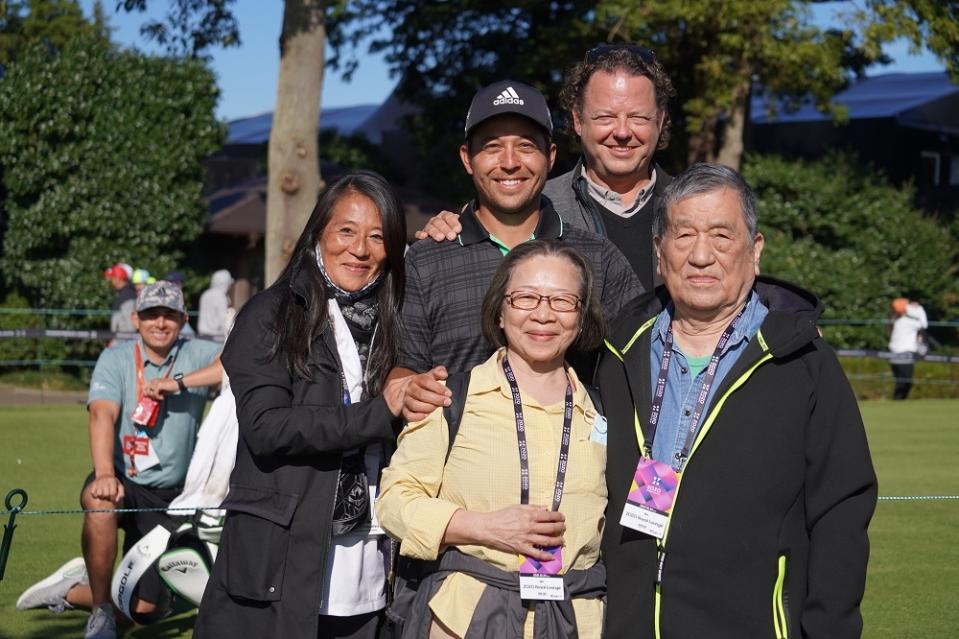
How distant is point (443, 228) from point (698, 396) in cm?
107

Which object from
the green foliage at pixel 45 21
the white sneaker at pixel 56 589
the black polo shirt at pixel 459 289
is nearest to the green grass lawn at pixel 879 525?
the white sneaker at pixel 56 589

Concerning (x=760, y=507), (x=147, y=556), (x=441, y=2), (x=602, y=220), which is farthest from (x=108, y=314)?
(x=760, y=507)

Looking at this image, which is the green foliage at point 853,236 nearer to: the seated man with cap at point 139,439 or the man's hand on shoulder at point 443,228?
the seated man with cap at point 139,439

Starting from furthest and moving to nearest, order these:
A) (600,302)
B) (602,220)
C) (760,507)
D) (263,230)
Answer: (263,230), (602,220), (600,302), (760,507)

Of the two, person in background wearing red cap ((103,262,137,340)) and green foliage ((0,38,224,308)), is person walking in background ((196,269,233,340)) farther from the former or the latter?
green foliage ((0,38,224,308))

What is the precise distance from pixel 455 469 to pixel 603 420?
1.45 ft

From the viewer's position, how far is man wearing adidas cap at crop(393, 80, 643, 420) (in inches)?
150

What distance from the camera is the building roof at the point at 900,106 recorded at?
2919 cm

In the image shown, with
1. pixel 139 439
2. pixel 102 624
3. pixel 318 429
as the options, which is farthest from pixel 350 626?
pixel 139 439

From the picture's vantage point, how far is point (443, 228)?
156 inches

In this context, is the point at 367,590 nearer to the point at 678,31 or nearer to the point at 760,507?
the point at 760,507

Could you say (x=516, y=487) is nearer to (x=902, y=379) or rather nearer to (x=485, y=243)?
(x=485, y=243)

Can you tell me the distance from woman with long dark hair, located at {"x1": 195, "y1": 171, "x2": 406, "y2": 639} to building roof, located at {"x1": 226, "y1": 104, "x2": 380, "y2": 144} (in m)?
34.9

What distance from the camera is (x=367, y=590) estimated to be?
156 inches
